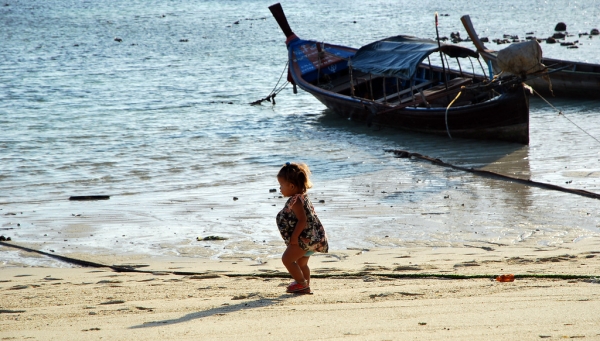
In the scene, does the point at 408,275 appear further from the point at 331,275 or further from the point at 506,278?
the point at 506,278

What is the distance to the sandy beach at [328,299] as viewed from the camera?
11.6 ft

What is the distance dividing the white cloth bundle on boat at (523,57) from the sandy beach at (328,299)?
618cm

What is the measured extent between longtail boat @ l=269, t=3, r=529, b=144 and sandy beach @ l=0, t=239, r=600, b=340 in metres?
7.30

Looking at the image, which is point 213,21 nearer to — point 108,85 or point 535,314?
point 108,85

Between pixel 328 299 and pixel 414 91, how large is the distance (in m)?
12.5

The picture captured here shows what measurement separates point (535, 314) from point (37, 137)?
1457cm

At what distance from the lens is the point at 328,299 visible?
435 centimetres

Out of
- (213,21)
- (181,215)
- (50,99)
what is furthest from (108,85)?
(213,21)

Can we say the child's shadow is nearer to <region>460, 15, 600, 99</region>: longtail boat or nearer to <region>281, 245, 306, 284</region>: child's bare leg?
<region>281, 245, 306, 284</region>: child's bare leg

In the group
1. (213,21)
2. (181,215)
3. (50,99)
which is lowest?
(181,215)

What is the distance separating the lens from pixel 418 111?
1427cm

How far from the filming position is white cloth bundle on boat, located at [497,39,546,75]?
11625 mm

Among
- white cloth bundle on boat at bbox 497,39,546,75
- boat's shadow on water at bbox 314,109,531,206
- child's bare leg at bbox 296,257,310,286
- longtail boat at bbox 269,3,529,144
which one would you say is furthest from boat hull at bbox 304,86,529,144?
child's bare leg at bbox 296,257,310,286

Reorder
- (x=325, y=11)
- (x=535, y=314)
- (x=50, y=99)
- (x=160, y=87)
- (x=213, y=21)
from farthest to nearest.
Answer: (x=325, y=11), (x=213, y=21), (x=160, y=87), (x=50, y=99), (x=535, y=314)
